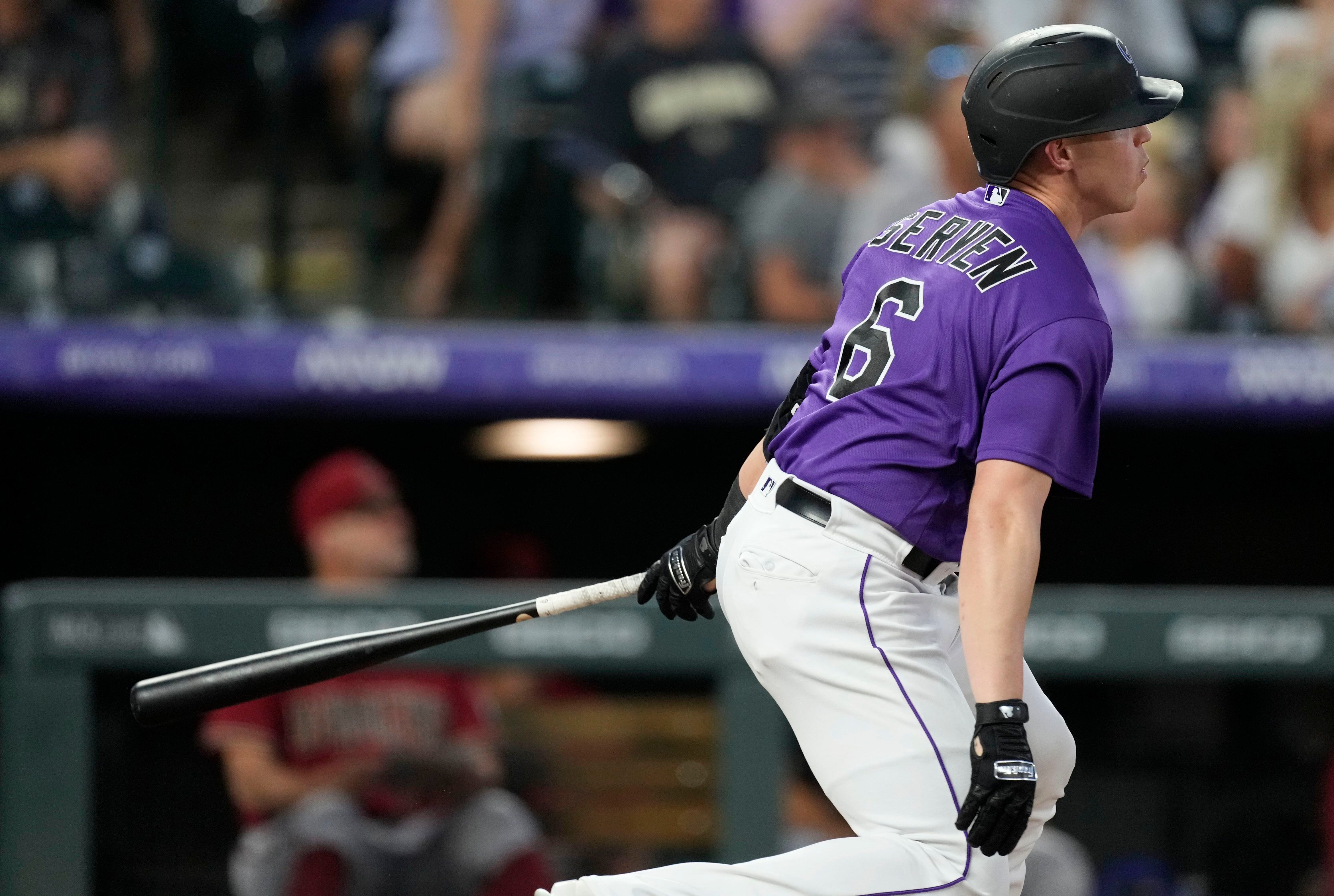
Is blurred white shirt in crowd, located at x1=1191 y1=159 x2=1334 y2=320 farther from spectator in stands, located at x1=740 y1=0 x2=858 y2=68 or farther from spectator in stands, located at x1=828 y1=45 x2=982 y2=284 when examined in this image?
spectator in stands, located at x1=740 y1=0 x2=858 y2=68

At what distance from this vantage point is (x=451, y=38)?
Answer: 19.8 feet

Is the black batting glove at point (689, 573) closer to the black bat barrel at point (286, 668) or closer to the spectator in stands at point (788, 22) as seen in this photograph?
the black bat barrel at point (286, 668)

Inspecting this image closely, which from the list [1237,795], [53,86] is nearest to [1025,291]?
[1237,795]

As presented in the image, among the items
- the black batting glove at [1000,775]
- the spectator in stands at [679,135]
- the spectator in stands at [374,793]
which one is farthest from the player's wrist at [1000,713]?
the spectator in stands at [679,135]

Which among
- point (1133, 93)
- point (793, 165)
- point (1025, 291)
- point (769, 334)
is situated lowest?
point (1025, 291)

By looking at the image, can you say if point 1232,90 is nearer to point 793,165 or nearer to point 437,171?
point 793,165

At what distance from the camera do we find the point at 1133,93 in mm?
2260

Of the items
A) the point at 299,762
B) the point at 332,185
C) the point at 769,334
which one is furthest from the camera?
the point at 332,185

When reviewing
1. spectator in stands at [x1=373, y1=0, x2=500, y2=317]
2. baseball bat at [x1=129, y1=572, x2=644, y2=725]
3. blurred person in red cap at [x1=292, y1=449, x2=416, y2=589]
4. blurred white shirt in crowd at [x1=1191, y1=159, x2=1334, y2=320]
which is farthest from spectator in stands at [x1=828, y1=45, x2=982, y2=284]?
baseball bat at [x1=129, y1=572, x2=644, y2=725]

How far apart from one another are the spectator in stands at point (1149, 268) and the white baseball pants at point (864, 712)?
373 centimetres

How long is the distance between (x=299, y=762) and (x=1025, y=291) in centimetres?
218

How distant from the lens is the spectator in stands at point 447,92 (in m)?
5.98

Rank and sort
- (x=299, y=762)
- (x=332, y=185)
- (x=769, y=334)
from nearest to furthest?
(x=299, y=762)
(x=769, y=334)
(x=332, y=185)

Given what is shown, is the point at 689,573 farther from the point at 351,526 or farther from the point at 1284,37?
the point at 1284,37
